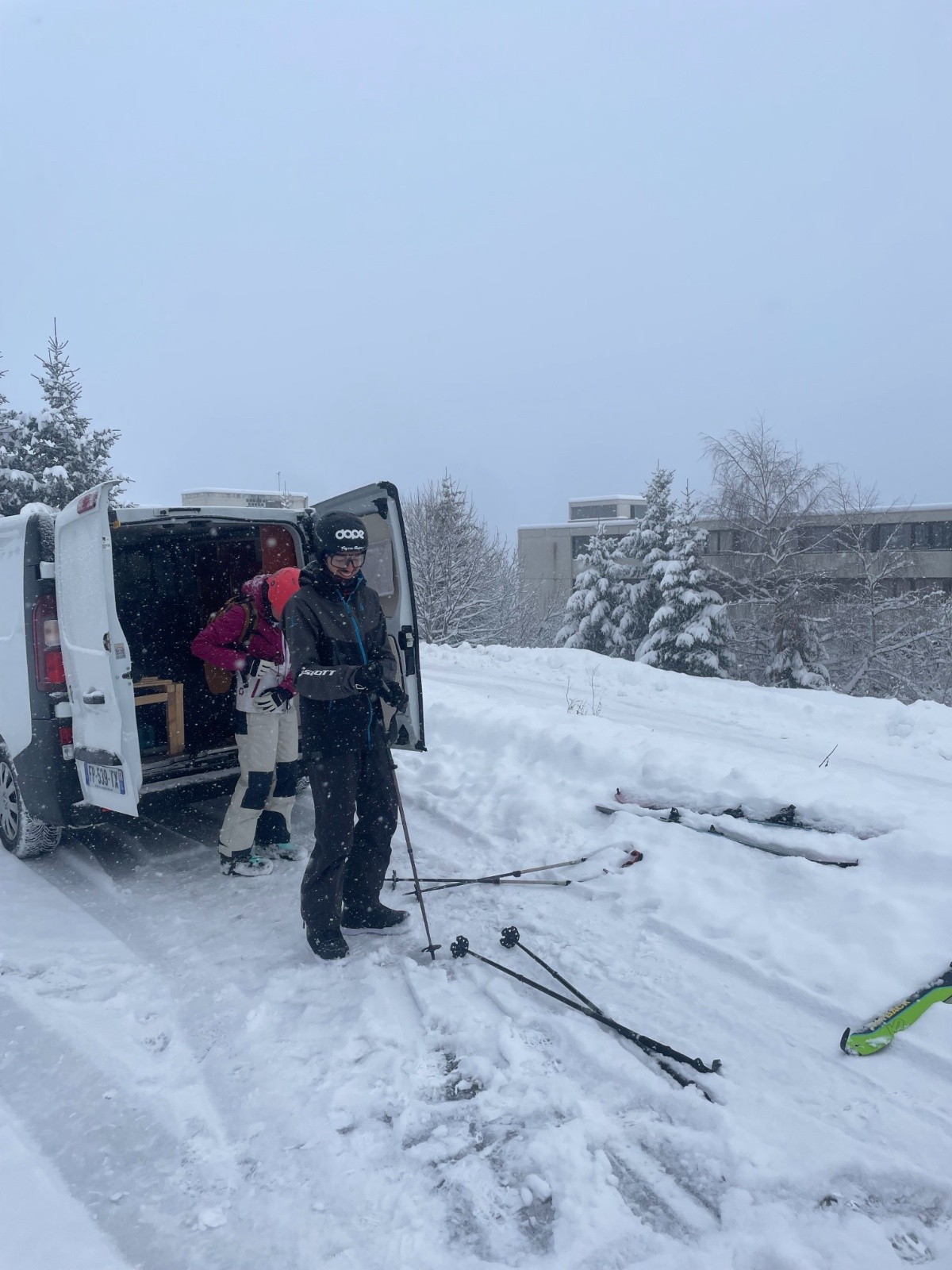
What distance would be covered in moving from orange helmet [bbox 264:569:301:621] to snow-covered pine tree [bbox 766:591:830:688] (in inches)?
810

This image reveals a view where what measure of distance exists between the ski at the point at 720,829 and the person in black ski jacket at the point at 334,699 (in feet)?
6.71

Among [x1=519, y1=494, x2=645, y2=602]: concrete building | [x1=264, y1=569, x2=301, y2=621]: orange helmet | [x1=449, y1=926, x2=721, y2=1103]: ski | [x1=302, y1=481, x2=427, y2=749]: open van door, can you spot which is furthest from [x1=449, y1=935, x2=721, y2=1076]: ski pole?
[x1=519, y1=494, x2=645, y2=602]: concrete building

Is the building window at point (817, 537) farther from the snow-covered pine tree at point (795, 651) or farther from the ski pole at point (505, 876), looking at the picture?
the ski pole at point (505, 876)

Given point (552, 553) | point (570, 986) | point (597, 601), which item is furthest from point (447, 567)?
point (570, 986)

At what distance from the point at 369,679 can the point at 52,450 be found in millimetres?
19142

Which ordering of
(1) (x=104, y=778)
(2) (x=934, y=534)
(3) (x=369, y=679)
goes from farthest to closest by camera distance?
(2) (x=934, y=534), (1) (x=104, y=778), (3) (x=369, y=679)

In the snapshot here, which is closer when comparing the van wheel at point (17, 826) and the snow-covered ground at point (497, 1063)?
the snow-covered ground at point (497, 1063)

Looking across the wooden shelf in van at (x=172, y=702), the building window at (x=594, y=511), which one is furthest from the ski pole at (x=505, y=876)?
the building window at (x=594, y=511)

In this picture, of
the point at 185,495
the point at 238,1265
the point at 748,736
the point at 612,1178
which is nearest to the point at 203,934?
the point at 238,1265

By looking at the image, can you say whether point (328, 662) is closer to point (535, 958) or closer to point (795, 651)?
point (535, 958)

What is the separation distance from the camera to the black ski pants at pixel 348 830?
350 cm

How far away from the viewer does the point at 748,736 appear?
8.79 metres

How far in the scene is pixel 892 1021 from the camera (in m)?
2.76

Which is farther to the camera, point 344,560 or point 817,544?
point 817,544
